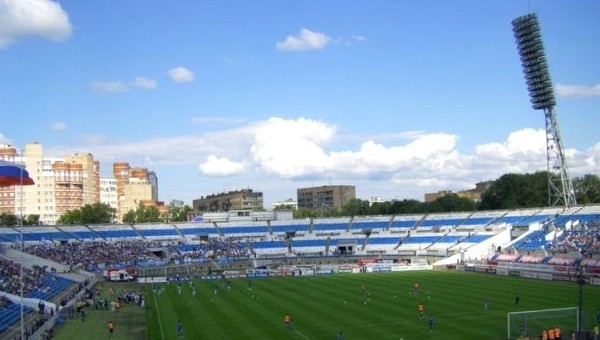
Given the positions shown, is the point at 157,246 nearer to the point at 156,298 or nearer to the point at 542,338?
the point at 156,298

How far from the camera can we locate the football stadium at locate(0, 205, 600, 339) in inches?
1588

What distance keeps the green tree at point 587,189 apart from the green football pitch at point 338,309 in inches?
2735

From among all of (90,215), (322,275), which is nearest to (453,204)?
(322,275)

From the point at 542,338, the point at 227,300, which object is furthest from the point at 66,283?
the point at 542,338

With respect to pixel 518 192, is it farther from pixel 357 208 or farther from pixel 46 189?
pixel 46 189

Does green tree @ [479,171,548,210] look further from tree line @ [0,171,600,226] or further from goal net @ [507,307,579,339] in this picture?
goal net @ [507,307,579,339]

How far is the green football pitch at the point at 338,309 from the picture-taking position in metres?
38.9

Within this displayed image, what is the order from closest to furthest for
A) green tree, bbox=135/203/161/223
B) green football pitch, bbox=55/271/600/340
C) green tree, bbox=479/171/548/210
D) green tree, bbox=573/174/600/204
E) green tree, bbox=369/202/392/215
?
green football pitch, bbox=55/271/600/340 → green tree, bbox=479/171/548/210 → green tree, bbox=573/174/600/204 → green tree, bbox=369/202/392/215 → green tree, bbox=135/203/161/223

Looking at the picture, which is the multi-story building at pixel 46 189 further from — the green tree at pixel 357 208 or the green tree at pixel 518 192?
the green tree at pixel 518 192

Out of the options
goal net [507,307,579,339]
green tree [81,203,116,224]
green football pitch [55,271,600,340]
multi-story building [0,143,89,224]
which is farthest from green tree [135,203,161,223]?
goal net [507,307,579,339]

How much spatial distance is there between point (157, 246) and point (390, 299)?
52275 mm

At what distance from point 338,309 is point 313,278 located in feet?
88.2

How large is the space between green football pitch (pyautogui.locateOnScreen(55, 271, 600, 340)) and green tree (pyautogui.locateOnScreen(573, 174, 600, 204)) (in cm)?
6947

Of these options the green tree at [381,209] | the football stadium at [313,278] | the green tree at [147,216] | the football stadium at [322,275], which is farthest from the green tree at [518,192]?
the green tree at [147,216]
